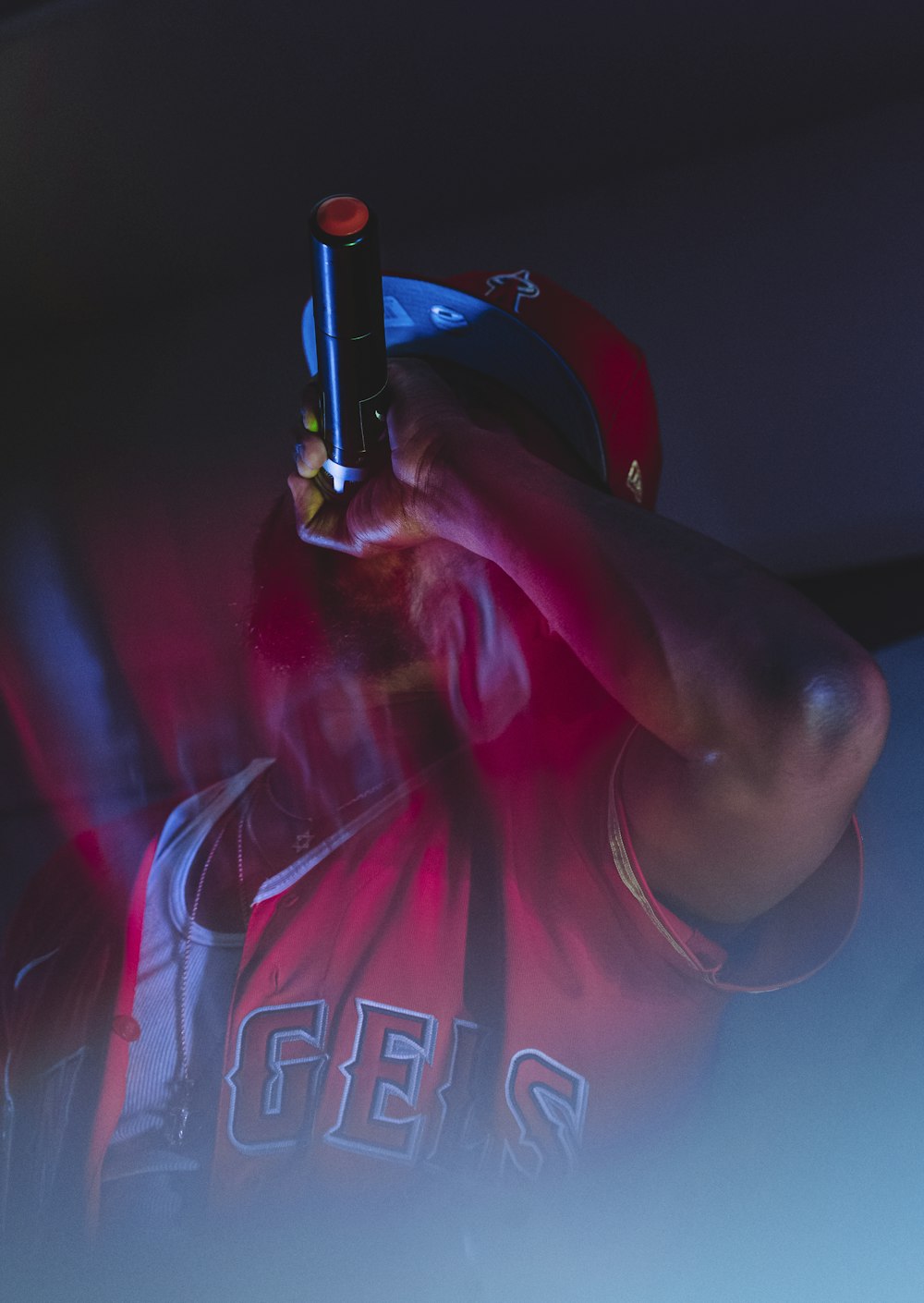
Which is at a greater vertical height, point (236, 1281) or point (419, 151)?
point (419, 151)

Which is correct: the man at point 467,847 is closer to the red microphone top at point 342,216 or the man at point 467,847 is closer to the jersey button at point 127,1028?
the jersey button at point 127,1028

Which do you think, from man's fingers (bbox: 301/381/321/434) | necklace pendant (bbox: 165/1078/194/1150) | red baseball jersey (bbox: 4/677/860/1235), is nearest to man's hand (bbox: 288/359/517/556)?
man's fingers (bbox: 301/381/321/434)

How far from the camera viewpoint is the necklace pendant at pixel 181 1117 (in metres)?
0.86

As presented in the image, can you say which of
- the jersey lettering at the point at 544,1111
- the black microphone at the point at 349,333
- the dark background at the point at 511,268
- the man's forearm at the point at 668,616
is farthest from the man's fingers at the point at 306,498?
the jersey lettering at the point at 544,1111

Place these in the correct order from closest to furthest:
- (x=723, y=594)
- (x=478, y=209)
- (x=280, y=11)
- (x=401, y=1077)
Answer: (x=723, y=594)
(x=401, y=1077)
(x=280, y=11)
(x=478, y=209)

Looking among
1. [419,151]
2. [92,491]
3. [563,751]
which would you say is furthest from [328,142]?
[563,751]

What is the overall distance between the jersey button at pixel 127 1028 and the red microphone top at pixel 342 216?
2.81 feet

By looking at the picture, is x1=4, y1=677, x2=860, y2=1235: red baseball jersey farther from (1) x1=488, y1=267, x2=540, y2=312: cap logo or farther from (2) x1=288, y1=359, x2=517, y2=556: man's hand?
(1) x1=488, y1=267, x2=540, y2=312: cap logo

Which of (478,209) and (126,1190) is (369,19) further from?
(126,1190)

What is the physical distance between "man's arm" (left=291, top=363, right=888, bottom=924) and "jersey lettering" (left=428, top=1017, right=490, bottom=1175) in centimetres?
29

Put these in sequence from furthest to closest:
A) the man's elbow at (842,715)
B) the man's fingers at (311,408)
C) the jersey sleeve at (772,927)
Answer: the man's fingers at (311,408) < the jersey sleeve at (772,927) < the man's elbow at (842,715)

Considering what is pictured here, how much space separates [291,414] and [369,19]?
1.76ft

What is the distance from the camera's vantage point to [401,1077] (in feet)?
2.66

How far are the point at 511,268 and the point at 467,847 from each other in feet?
3.03
